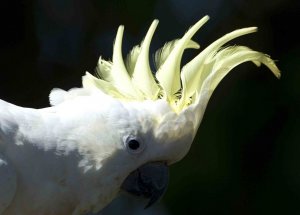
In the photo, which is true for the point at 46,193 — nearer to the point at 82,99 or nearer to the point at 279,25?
the point at 82,99

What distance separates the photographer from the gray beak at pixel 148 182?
2.65 meters

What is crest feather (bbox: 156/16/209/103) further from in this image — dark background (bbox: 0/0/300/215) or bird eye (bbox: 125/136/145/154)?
dark background (bbox: 0/0/300/215)

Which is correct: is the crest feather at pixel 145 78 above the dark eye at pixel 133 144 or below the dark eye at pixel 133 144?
above

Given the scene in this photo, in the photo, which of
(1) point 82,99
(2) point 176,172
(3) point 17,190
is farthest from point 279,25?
(3) point 17,190

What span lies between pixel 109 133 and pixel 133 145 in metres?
0.08

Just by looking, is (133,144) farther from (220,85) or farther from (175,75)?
(220,85)

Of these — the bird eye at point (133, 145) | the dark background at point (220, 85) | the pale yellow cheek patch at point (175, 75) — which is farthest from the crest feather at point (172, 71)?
the dark background at point (220, 85)

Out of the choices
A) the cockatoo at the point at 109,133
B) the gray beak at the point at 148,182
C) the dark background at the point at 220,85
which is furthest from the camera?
the dark background at the point at 220,85

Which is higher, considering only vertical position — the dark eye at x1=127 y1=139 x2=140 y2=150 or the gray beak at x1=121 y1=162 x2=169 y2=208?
the dark eye at x1=127 y1=139 x2=140 y2=150

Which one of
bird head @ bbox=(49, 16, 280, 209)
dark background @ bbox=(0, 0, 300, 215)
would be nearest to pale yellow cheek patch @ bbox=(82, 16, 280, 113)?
bird head @ bbox=(49, 16, 280, 209)

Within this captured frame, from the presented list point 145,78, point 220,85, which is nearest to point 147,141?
point 145,78

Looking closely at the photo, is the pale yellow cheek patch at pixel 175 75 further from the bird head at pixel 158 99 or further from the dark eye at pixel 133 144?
the dark eye at pixel 133 144

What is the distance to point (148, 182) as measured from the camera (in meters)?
2.66

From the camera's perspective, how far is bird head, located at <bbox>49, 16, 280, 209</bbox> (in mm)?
2598
